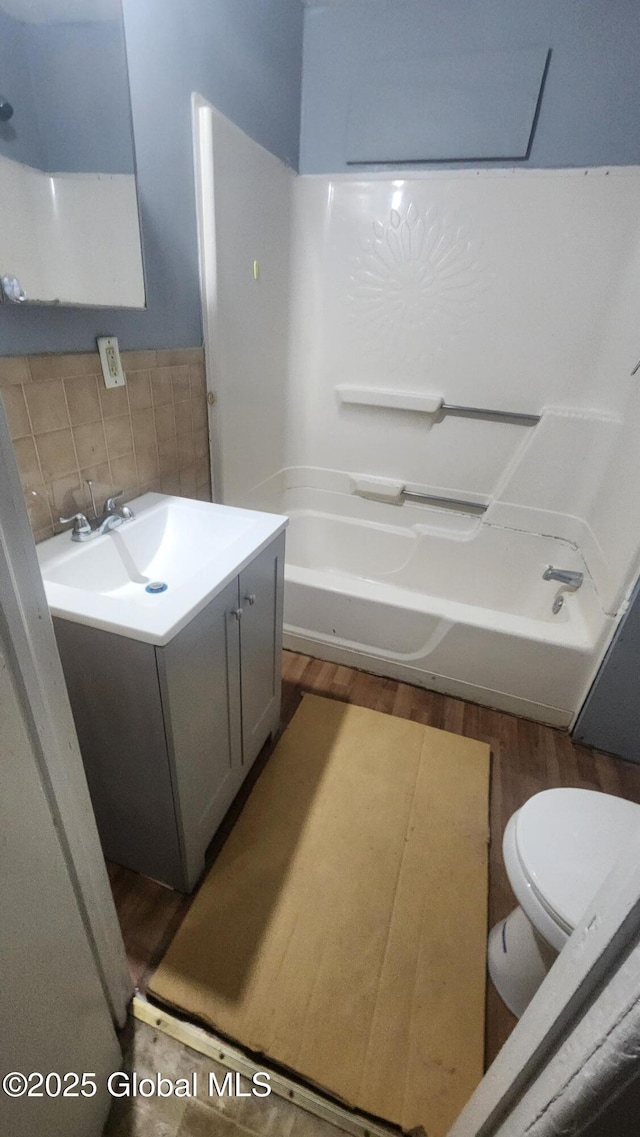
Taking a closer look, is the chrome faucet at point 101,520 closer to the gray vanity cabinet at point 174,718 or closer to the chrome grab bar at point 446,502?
the gray vanity cabinet at point 174,718

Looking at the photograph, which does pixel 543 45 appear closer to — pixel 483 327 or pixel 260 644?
pixel 483 327

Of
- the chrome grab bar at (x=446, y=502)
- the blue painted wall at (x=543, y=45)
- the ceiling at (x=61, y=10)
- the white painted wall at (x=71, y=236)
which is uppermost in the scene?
the blue painted wall at (x=543, y=45)

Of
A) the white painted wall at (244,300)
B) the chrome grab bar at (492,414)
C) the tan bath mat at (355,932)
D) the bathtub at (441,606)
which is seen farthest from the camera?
the chrome grab bar at (492,414)

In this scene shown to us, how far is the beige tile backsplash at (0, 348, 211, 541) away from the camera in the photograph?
0.97 metres

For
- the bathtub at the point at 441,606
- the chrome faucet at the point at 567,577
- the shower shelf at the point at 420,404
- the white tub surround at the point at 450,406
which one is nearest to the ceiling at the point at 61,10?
the white tub surround at the point at 450,406

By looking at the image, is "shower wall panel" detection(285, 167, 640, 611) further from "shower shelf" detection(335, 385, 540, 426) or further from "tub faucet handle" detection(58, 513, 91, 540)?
"tub faucet handle" detection(58, 513, 91, 540)

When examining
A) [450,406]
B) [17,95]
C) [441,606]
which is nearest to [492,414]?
[450,406]

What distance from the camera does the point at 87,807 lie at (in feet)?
2.24

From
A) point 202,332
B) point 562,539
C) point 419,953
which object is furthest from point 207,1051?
point 562,539

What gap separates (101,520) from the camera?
3.86ft

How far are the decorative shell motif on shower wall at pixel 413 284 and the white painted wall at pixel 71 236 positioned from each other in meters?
1.17

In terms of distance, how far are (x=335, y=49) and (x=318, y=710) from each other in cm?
250

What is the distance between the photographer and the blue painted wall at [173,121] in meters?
1.04

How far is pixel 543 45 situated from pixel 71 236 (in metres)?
1.75
